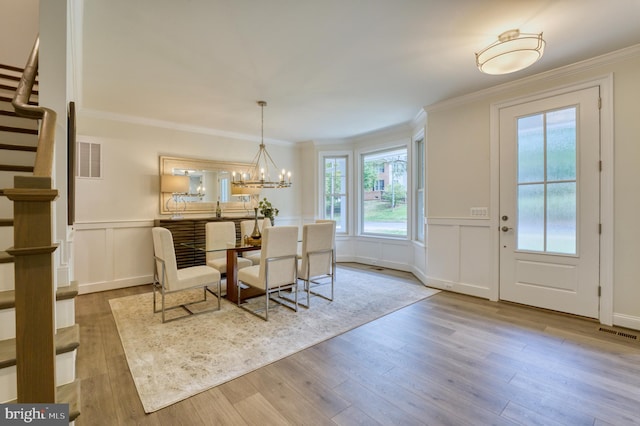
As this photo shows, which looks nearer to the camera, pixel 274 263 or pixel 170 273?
pixel 170 273

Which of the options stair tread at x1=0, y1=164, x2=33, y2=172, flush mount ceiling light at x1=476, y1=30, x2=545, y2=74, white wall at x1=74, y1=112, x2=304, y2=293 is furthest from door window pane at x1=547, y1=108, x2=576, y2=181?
white wall at x1=74, y1=112, x2=304, y2=293

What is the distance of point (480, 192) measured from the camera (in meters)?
3.71

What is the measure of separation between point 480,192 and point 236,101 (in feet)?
11.2

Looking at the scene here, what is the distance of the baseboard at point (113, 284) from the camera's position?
4.01 meters

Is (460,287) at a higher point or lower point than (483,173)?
lower

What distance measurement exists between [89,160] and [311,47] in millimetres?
3615

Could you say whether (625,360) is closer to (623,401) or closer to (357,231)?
(623,401)

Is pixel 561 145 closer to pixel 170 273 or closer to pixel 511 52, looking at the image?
pixel 511 52

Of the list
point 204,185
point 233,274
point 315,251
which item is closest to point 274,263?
point 315,251

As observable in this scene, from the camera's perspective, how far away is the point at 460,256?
3922mm

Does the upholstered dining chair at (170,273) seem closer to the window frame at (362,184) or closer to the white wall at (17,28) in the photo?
the white wall at (17,28)

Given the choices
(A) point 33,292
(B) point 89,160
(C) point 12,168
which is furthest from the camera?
(B) point 89,160

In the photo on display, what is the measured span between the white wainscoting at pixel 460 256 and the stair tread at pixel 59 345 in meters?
4.00

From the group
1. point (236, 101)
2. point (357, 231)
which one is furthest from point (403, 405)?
point (357, 231)
